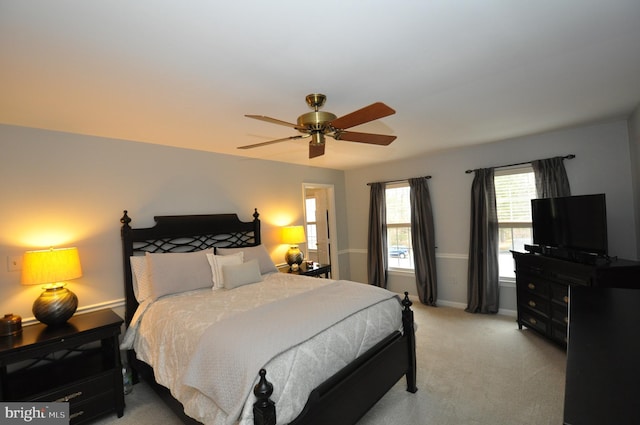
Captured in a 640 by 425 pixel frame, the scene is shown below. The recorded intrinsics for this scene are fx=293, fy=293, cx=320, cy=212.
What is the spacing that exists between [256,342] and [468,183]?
392 centimetres

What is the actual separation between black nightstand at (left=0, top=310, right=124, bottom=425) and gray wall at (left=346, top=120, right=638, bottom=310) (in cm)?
414

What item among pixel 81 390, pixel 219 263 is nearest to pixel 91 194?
pixel 219 263

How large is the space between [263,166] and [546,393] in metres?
3.98

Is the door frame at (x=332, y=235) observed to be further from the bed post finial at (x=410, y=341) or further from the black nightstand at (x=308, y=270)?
the bed post finial at (x=410, y=341)

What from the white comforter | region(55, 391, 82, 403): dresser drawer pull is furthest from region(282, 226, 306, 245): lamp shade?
region(55, 391, 82, 403): dresser drawer pull

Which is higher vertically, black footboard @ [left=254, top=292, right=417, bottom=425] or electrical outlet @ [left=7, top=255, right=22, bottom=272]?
electrical outlet @ [left=7, top=255, right=22, bottom=272]

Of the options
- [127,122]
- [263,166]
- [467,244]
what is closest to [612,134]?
[467,244]

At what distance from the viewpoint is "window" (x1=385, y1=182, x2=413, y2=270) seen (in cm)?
510

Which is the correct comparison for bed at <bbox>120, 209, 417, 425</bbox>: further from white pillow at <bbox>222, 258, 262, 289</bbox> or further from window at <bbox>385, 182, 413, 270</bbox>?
window at <bbox>385, 182, 413, 270</bbox>

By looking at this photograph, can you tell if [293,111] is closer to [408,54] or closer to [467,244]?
[408,54]

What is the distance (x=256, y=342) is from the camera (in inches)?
65.4

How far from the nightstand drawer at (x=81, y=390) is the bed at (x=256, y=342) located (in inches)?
10.3

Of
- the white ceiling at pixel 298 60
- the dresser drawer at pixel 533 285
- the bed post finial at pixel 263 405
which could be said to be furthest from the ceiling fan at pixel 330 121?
the dresser drawer at pixel 533 285

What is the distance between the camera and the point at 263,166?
173 inches
